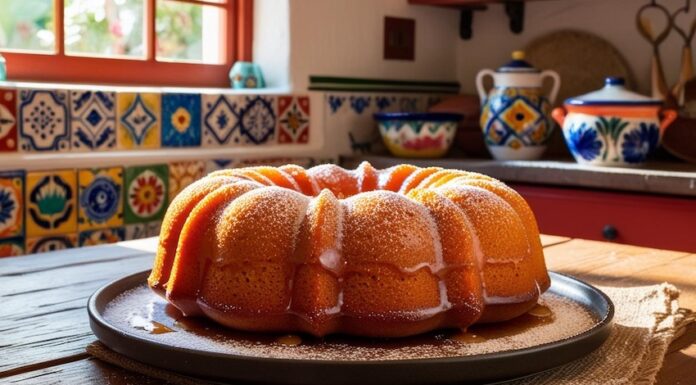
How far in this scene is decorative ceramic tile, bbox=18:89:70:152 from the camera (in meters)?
1.92

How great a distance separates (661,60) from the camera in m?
2.54

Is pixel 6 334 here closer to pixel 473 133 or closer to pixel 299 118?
pixel 299 118

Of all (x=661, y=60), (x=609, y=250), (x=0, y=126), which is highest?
(x=661, y=60)

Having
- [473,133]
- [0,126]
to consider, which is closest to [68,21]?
[0,126]

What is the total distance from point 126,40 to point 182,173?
0.38 meters

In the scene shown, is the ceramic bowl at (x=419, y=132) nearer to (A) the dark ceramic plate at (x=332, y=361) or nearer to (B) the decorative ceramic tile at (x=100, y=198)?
(B) the decorative ceramic tile at (x=100, y=198)

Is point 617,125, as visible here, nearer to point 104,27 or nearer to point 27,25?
point 104,27

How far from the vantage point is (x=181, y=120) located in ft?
7.29

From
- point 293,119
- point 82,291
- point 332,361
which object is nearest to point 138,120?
point 293,119

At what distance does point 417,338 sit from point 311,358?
12 centimetres

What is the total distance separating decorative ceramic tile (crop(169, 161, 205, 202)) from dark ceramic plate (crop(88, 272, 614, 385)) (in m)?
1.52

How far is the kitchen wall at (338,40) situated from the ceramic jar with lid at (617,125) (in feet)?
2.21

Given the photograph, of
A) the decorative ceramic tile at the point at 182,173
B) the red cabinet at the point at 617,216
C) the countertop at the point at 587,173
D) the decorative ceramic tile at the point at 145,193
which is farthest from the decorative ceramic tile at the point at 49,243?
the red cabinet at the point at 617,216

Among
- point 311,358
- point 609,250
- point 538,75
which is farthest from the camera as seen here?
point 538,75
